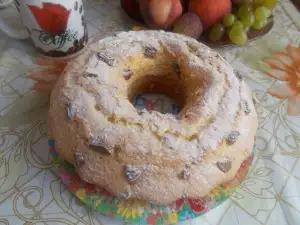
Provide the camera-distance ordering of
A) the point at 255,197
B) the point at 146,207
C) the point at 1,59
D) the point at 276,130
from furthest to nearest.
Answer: the point at 1,59, the point at 276,130, the point at 255,197, the point at 146,207

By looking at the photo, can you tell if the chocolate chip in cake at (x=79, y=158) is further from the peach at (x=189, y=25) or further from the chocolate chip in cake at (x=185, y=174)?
the peach at (x=189, y=25)

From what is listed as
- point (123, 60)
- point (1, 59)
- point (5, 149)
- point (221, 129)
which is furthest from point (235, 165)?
point (1, 59)

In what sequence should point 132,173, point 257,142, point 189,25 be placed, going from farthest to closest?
point 189,25 < point 257,142 < point 132,173

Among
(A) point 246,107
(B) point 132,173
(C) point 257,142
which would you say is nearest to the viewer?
(B) point 132,173

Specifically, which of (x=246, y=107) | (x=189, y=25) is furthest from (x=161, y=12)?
(x=246, y=107)

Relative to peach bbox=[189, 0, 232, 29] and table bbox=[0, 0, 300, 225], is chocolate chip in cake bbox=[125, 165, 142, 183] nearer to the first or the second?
table bbox=[0, 0, 300, 225]

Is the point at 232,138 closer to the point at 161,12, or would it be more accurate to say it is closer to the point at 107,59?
the point at 107,59

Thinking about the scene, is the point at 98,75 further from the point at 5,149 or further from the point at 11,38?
the point at 11,38
